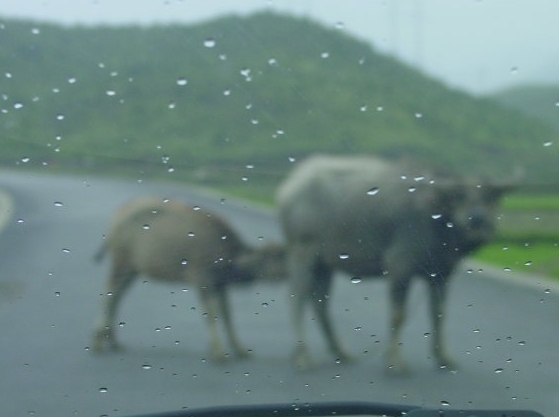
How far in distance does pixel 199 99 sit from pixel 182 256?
0.58 metres

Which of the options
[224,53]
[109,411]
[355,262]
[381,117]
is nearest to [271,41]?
[224,53]

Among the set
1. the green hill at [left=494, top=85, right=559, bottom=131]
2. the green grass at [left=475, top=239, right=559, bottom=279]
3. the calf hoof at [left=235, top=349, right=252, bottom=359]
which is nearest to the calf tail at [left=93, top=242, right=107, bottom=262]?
the calf hoof at [left=235, top=349, right=252, bottom=359]

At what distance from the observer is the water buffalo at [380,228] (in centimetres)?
421

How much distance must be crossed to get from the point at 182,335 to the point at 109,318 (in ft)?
0.89

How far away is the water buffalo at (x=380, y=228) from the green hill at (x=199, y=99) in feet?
0.32

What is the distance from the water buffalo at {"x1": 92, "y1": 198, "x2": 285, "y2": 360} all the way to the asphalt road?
0.04m

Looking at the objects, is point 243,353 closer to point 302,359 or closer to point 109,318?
point 302,359

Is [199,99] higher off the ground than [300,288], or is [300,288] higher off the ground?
[199,99]

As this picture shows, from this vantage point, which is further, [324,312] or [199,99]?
[324,312]

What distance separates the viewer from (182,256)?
429 cm

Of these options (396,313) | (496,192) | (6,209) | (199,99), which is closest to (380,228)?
(396,313)

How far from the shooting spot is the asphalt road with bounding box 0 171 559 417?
417cm

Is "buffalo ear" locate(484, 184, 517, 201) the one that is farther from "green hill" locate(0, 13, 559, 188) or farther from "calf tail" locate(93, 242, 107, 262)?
"calf tail" locate(93, 242, 107, 262)

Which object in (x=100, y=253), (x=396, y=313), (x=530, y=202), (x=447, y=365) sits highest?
(x=100, y=253)
